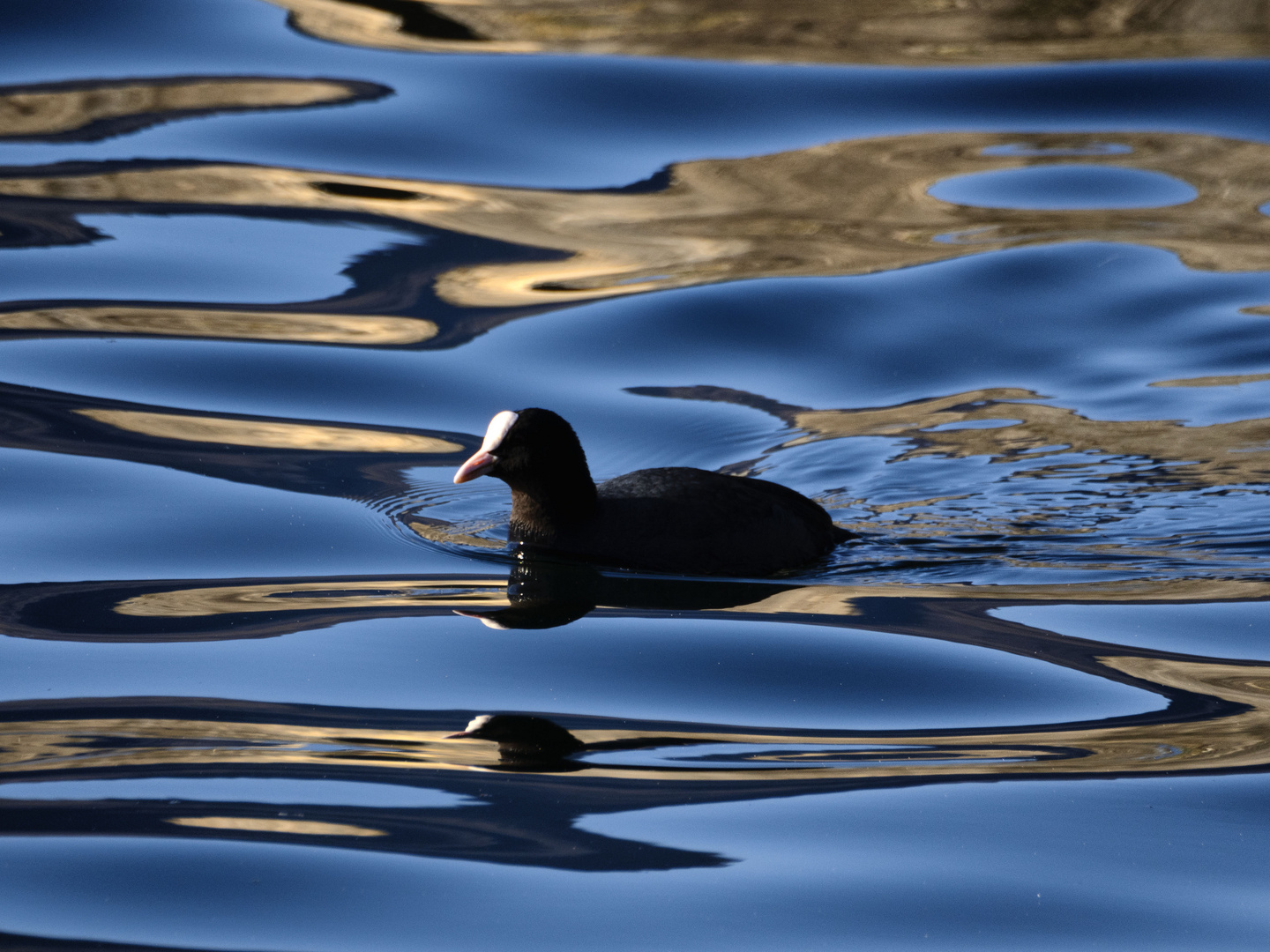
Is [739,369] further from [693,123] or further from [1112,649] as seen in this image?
[1112,649]

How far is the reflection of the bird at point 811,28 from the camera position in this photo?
11547 millimetres

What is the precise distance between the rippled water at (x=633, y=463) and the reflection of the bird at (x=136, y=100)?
36mm

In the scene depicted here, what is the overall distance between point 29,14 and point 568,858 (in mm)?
9532

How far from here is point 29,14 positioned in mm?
11242

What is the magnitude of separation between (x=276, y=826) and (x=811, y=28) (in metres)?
9.15

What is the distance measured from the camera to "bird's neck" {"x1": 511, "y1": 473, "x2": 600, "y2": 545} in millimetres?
5961

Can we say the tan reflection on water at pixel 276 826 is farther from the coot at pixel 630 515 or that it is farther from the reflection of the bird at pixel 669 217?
the reflection of the bird at pixel 669 217

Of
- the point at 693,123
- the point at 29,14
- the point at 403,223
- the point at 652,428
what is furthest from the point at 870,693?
the point at 29,14

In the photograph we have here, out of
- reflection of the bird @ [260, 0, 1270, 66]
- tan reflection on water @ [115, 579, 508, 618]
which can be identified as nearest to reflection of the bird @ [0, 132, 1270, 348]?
reflection of the bird @ [260, 0, 1270, 66]

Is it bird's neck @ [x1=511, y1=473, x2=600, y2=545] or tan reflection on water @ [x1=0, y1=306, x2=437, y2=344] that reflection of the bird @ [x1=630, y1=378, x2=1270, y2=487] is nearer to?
tan reflection on water @ [x1=0, y1=306, x2=437, y2=344]

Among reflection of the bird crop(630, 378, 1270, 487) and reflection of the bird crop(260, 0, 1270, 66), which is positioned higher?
reflection of the bird crop(260, 0, 1270, 66)

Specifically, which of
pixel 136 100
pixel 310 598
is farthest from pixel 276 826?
pixel 136 100

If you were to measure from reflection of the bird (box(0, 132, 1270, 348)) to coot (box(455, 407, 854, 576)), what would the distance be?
2.93 m

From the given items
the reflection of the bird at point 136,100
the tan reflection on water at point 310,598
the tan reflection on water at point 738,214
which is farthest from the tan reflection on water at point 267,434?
→ the reflection of the bird at point 136,100
